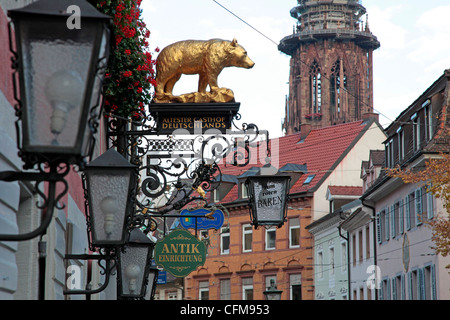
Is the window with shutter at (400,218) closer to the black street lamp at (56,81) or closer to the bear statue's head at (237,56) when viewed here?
the bear statue's head at (237,56)

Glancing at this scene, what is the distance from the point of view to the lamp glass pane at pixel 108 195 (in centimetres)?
651

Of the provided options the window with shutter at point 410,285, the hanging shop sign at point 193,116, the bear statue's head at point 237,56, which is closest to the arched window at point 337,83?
the window with shutter at point 410,285

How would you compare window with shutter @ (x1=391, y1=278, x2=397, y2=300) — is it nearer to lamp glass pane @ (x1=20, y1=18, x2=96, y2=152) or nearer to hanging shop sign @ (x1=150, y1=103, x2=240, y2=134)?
hanging shop sign @ (x1=150, y1=103, x2=240, y2=134)

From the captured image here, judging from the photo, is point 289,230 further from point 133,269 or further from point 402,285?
point 133,269

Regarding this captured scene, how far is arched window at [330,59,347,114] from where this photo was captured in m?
97.2

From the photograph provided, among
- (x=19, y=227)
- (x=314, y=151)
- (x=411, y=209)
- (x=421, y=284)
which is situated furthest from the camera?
(x=314, y=151)

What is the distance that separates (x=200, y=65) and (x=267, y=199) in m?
1.47

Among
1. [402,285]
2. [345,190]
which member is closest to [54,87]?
[402,285]

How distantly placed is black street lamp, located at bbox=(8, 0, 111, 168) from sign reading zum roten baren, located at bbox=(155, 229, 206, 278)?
9048 mm

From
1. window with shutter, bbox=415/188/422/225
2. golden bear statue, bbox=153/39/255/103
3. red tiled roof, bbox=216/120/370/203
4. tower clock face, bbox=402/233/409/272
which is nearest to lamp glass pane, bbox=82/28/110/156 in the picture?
golden bear statue, bbox=153/39/255/103

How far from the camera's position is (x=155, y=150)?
10.6 m

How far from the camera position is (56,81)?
361cm

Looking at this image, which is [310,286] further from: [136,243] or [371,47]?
[371,47]

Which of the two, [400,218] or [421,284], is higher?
[400,218]
